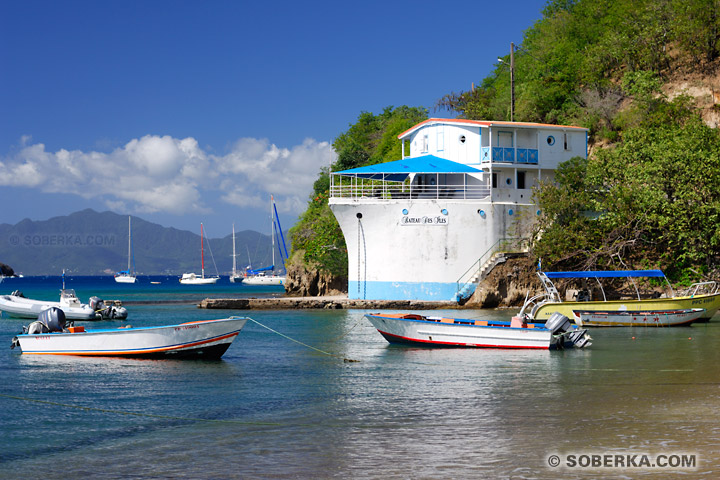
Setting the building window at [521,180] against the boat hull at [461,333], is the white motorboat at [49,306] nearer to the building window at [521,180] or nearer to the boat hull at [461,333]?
the boat hull at [461,333]

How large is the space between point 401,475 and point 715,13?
55.7 meters

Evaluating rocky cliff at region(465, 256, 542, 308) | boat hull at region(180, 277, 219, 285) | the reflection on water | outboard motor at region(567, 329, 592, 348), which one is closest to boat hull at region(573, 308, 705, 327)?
the reflection on water

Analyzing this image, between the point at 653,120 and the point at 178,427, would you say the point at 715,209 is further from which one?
the point at 178,427

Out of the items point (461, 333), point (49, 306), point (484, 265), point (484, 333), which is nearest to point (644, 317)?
point (484, 265)

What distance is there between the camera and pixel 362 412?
1512 centimetres

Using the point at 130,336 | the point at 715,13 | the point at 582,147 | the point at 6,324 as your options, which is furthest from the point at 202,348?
the point at 715,13

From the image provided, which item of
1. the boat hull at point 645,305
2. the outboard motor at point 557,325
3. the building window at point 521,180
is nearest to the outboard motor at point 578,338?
the outboard motor at point 557,325

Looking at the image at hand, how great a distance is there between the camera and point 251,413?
15211 mm

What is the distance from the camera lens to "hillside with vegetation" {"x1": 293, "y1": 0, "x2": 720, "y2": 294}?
4025cm

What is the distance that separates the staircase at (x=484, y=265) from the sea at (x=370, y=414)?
52.4 feet

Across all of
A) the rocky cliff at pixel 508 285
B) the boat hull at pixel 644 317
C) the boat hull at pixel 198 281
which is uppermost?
the boat hull at pixel 198 281

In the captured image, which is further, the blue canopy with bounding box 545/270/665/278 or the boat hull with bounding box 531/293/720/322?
the blue canopy with bounding box 545/270/665/278

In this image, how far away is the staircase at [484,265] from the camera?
41688 mm

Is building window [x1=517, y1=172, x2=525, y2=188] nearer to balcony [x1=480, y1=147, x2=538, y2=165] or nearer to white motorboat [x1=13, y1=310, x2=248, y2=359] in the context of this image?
balcony [x1=480, y1=147, x2=538, y2=165]
